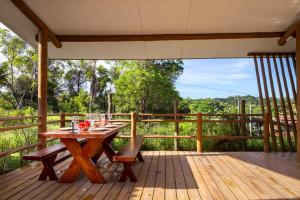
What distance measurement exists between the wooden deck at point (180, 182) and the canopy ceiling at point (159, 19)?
2.46m

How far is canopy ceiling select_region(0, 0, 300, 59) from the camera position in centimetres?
455

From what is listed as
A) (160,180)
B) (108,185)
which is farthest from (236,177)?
(108,185)

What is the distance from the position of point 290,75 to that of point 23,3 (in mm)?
5883

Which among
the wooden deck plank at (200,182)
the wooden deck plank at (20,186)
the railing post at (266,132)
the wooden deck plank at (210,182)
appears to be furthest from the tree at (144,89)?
the wooden deck plank at (20,186)

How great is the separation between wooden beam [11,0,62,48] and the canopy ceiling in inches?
2.8

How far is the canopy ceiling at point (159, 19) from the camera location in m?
4.55

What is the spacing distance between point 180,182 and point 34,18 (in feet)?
11.3

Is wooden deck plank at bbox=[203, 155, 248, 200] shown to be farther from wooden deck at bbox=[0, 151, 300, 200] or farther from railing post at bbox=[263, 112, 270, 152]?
railing post at bbox=[263, 112, 270, 152]

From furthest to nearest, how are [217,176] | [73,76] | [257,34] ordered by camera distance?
[73,76], [257,34], [217,176]

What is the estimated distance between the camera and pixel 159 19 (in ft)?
16.9

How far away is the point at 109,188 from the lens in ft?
11.8

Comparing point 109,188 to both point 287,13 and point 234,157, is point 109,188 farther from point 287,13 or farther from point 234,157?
point 287,13

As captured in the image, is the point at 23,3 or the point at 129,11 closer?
the point at 23,3

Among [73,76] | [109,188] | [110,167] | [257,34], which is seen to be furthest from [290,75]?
[73,76]
